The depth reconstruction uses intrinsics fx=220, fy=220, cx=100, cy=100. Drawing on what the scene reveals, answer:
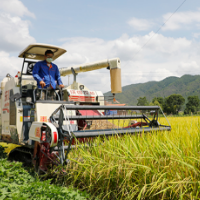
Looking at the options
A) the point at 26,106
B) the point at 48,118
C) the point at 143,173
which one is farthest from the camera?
the point at 26,106

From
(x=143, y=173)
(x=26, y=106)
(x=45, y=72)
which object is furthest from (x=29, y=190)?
(x=45, y=72)

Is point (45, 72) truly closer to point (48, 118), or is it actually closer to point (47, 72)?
point (47, 72)

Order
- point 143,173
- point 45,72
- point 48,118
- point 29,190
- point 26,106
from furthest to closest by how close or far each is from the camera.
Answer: point 45,72, point 26,106, point 48,118, point 29,190, point 143,173

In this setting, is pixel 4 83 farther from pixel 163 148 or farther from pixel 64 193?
A: pixel 163 148

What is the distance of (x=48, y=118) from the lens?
189 inches

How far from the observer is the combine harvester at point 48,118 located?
3617mm

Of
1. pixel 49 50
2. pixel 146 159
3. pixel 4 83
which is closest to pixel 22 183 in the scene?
pixel 146 159

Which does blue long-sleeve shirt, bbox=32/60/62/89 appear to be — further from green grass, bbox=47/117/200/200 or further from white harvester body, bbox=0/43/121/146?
green grass, bbox=47/117/200/200

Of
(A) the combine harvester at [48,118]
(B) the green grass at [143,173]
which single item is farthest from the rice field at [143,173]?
(A) the combine harvester at [48,118]

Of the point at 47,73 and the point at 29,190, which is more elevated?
the point at 47,73

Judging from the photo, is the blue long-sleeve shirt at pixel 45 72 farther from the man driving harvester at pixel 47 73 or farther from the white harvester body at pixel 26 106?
the white harvester body at pixel 26 106

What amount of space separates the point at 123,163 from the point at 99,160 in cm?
38

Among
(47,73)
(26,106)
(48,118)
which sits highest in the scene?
(47,73)

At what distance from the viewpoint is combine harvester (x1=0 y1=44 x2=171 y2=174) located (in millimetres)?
3617
